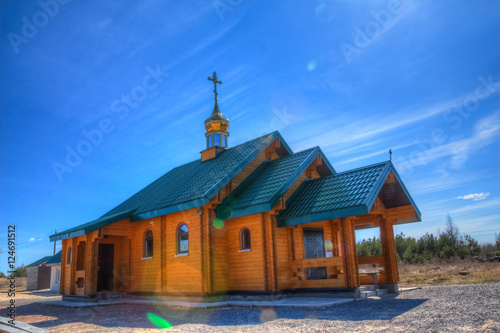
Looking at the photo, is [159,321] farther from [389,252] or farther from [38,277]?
[38,277]

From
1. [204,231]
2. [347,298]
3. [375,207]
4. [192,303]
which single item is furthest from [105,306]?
[375,207]

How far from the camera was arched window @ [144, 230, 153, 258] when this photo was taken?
1555cm

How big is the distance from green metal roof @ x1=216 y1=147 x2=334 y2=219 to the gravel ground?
3.11 metres

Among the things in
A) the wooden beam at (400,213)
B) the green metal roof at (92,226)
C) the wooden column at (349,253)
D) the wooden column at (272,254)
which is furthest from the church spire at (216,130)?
the wooden column at (349,253)

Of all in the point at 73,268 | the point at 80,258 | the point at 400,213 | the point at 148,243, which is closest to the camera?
the point at 400,213

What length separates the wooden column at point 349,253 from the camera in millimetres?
11406

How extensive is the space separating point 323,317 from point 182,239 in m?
6.73

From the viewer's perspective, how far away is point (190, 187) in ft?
48.5

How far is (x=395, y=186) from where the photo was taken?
1362cm

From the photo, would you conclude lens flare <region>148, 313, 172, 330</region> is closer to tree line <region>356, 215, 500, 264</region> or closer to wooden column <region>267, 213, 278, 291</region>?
wooden column <region>267, 213, 278, 291</region>

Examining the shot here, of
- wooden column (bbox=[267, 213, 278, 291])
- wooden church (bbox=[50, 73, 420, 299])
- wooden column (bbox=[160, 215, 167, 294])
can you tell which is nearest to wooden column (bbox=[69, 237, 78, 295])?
wooden church (bbox=[50, 73, 420, 299])

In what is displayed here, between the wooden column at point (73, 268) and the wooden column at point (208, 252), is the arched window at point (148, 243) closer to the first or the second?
the wooden column at point (73, 268)

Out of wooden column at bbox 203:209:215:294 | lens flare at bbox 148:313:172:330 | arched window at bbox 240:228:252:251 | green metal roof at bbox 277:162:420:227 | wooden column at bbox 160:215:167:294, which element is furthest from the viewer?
wooden column at bbox 160:215:167:294

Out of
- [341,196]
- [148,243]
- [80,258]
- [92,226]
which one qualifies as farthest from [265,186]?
[80,258]
